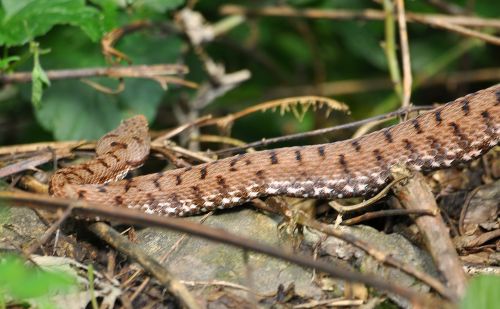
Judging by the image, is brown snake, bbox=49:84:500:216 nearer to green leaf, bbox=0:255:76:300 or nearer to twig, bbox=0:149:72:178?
twig, bbox=0:149:72:178

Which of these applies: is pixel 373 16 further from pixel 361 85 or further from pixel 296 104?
pixel 296 104

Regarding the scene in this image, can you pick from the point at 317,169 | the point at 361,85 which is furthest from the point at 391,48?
the point at 317,169

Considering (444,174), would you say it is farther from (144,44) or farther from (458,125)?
(144,44)

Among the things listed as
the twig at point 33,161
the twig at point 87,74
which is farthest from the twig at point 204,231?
the twig at point 87,74

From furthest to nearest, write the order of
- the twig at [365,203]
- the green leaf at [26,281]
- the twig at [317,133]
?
the twig at [317,133]
the twig at [365,203]
the green leaf at [26,281]

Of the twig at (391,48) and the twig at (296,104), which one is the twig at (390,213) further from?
the twig at (391,48)

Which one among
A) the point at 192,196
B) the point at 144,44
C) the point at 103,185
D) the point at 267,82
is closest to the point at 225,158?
the point at 192,196

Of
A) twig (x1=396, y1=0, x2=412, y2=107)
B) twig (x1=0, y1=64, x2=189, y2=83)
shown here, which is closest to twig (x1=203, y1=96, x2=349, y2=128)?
twig (x1=396, y1=0, x2=412, y2=107)
